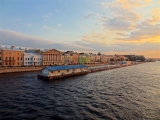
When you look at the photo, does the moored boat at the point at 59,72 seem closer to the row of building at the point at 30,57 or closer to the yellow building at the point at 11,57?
the yellow building at the point at 11,57

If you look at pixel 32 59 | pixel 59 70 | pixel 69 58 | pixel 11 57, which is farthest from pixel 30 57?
pixel 69 58

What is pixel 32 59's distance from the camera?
2963 inches

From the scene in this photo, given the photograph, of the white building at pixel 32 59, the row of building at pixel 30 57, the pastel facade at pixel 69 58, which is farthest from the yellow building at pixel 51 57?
the pastel facade at pixel 69 58

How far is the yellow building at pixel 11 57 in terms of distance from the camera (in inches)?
2459

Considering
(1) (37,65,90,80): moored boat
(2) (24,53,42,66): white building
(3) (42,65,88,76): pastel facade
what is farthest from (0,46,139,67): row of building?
(3) (42,65,88,76): pastel facade

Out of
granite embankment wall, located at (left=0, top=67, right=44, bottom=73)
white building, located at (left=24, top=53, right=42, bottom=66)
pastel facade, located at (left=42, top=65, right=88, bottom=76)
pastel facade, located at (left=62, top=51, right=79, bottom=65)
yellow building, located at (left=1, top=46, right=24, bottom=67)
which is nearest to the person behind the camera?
pastel facade, located at (left=42, top=65, right=88, bottom=76)

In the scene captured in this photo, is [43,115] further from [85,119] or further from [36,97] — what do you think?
[36,97]

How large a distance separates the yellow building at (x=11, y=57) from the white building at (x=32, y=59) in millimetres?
2767

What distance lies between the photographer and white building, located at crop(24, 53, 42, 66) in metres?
72.8

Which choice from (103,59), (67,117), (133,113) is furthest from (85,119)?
(103,59)

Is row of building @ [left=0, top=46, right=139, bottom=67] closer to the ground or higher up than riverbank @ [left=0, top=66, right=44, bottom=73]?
higher up

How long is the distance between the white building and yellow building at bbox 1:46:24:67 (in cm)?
277

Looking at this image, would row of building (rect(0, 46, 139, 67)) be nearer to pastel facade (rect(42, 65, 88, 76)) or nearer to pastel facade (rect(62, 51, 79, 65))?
pastel facade (rect(62, 51, 79, 65))

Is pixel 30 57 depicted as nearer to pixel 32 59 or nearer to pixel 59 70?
pixel 32 59
